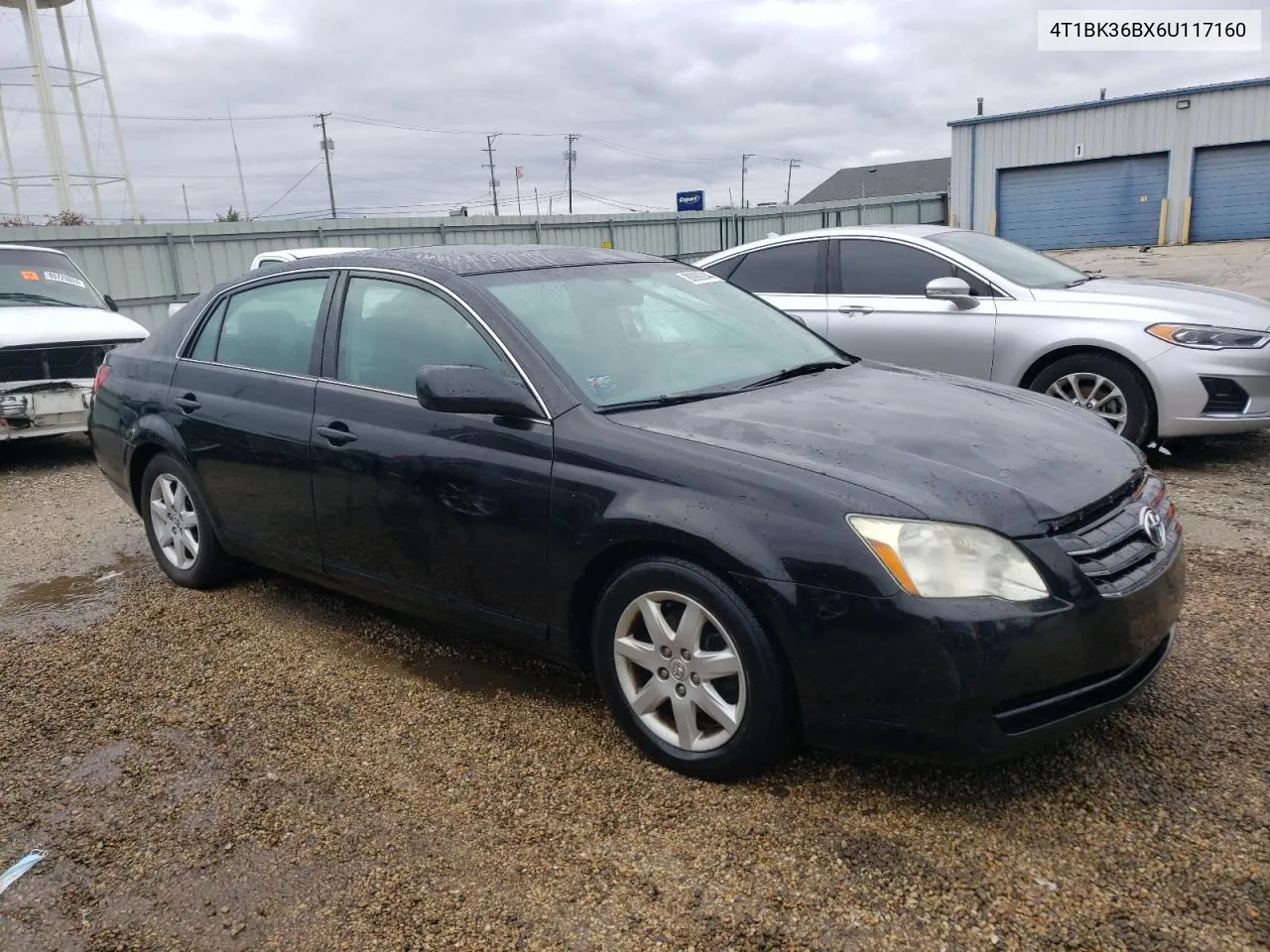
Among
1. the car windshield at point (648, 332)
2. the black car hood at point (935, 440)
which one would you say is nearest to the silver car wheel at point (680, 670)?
the black car hood at point (935, 440)

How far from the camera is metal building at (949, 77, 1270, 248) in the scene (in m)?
29.6

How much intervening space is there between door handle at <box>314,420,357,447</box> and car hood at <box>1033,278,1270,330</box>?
4585mm

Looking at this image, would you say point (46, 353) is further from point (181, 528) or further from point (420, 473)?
point (420, 473)

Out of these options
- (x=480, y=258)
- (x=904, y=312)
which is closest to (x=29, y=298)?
(x=480, y=258)

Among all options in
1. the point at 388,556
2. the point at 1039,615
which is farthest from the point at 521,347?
the point at 1039,615

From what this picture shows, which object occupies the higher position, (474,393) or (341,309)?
(341,309)

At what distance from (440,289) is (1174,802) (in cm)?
285

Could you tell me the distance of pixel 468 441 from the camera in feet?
11.2

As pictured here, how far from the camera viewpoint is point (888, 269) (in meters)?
7.05

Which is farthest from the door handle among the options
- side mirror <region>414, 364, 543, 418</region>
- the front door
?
side mirror <region>414, 364, 543, 418</region>

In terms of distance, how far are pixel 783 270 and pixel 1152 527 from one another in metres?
4.90

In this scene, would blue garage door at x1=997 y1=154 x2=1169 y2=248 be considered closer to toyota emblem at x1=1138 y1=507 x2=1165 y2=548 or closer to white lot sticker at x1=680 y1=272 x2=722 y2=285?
white lot sticker at x1=680 y1=272 x2=722 y2=285

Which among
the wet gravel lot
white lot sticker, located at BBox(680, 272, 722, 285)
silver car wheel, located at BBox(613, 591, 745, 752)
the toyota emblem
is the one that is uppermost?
white lot sticker, located at BBox(680, 272, 722, 285)

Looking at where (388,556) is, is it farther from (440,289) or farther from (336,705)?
(440,289)
